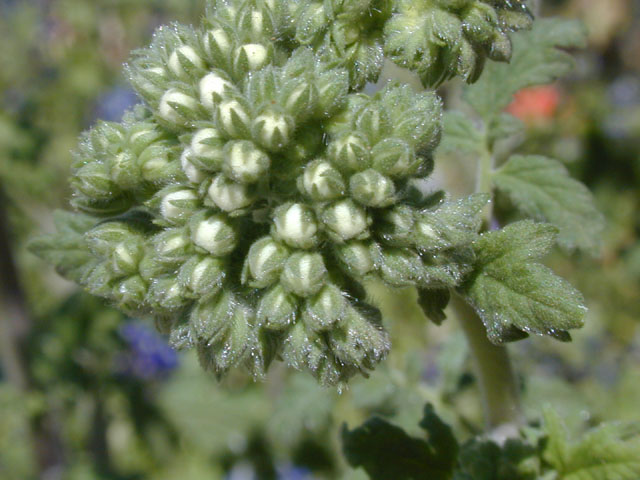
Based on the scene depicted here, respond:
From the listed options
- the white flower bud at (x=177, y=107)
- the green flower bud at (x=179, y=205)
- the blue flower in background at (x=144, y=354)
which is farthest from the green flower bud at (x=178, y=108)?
the blue flower in background at (x=144, y=354)

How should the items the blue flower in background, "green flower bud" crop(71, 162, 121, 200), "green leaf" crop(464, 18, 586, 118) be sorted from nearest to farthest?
1. "green flower bud" crop(71, 162, 121, 200)
2. "green leaf" crop(464, 18, 586, 118)
3. the blue flower in background

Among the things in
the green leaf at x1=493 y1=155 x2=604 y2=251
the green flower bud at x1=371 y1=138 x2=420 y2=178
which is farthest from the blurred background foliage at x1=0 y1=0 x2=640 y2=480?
the green flower bud at x1=371 y1=138 x2=420 y2=178

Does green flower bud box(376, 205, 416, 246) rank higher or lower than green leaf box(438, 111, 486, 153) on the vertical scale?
higher

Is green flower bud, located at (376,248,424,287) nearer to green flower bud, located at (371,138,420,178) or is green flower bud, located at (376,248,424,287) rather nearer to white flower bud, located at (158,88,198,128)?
green flower bud, located at (371,138,420,178)

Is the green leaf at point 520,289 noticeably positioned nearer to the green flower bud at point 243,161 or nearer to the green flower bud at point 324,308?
the green flower bud at point 324,308

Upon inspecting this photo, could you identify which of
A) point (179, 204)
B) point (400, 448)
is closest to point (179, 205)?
point (179, 204)

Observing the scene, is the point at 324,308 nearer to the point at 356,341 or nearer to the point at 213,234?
the point at 356,341

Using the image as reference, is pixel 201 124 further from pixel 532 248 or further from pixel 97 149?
pixel 532 248
